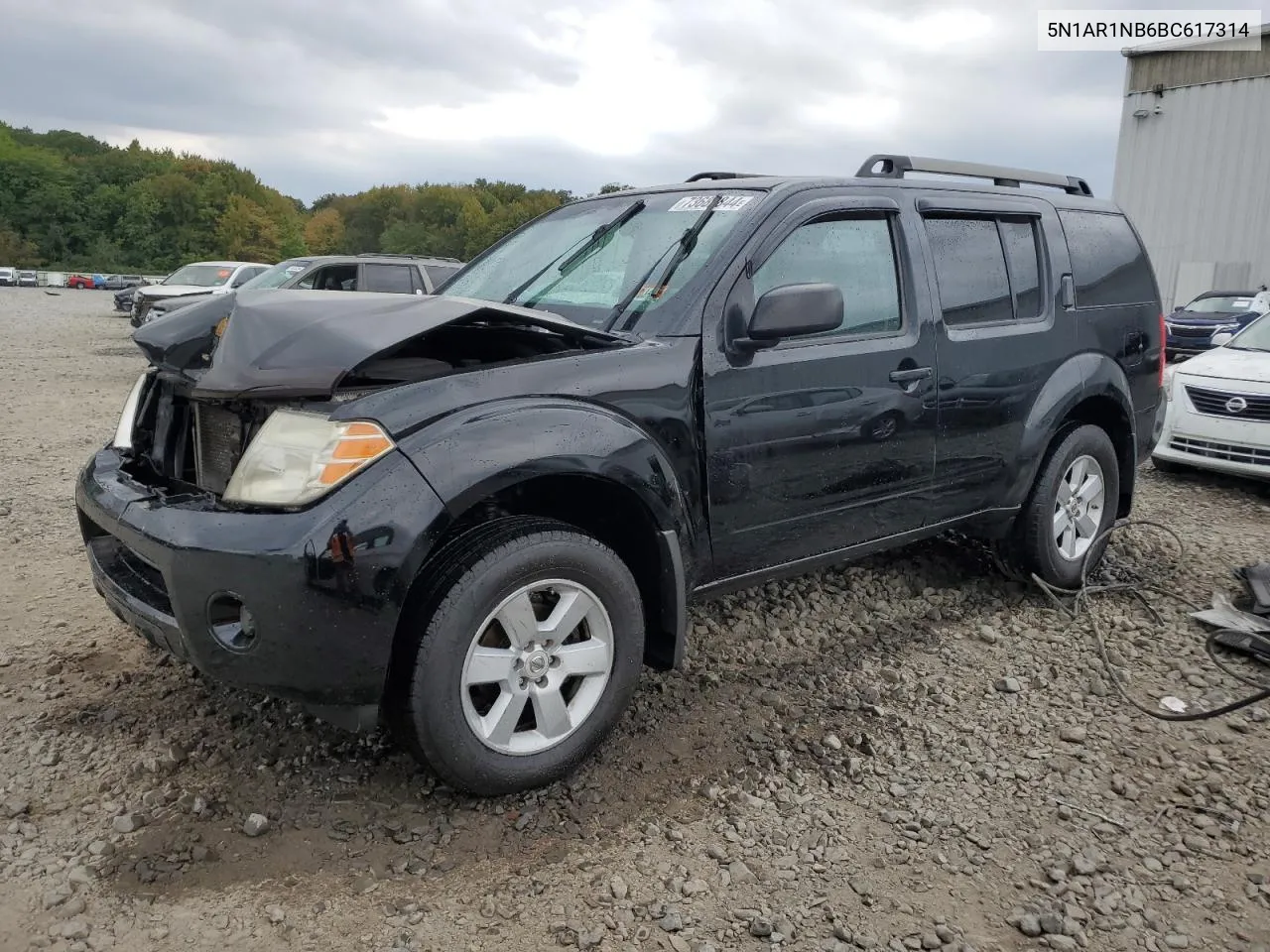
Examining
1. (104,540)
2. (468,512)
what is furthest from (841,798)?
(104,540)

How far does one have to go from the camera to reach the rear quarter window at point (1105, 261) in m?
4.36

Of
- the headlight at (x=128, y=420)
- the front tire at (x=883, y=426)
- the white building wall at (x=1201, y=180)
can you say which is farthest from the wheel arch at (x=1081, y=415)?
the white building wall at (x=1201, y=180)

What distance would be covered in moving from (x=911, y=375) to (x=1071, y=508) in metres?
1.46

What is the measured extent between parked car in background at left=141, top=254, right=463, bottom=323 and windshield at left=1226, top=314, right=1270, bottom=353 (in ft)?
27.4

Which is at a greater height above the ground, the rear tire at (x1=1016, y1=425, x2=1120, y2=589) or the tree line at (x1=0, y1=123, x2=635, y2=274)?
the tree line at (x1=0, y1=123, x2=635, y2=274)

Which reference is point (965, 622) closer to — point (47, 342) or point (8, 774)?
point (8, 774)

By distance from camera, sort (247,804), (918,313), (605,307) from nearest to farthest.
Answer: (247,804), (605,307), (918,313)

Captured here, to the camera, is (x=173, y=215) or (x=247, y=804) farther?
(x=173, y=215)

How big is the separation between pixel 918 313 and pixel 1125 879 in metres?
2.03

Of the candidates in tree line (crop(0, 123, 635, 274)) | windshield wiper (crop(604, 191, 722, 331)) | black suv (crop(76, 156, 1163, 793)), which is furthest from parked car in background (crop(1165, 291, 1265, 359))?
tree line (crop(0, 123, 635, 274))

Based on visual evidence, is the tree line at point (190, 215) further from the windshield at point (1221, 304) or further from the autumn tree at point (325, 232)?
the windshield at point (1221, 304)

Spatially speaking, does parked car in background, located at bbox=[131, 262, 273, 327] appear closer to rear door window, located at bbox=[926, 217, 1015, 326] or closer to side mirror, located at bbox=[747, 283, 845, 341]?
rear door window, located at bbox=[926, 217, 1015, 326]

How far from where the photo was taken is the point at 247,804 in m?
2.69

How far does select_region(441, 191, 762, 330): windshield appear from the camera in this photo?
10.7 feet
